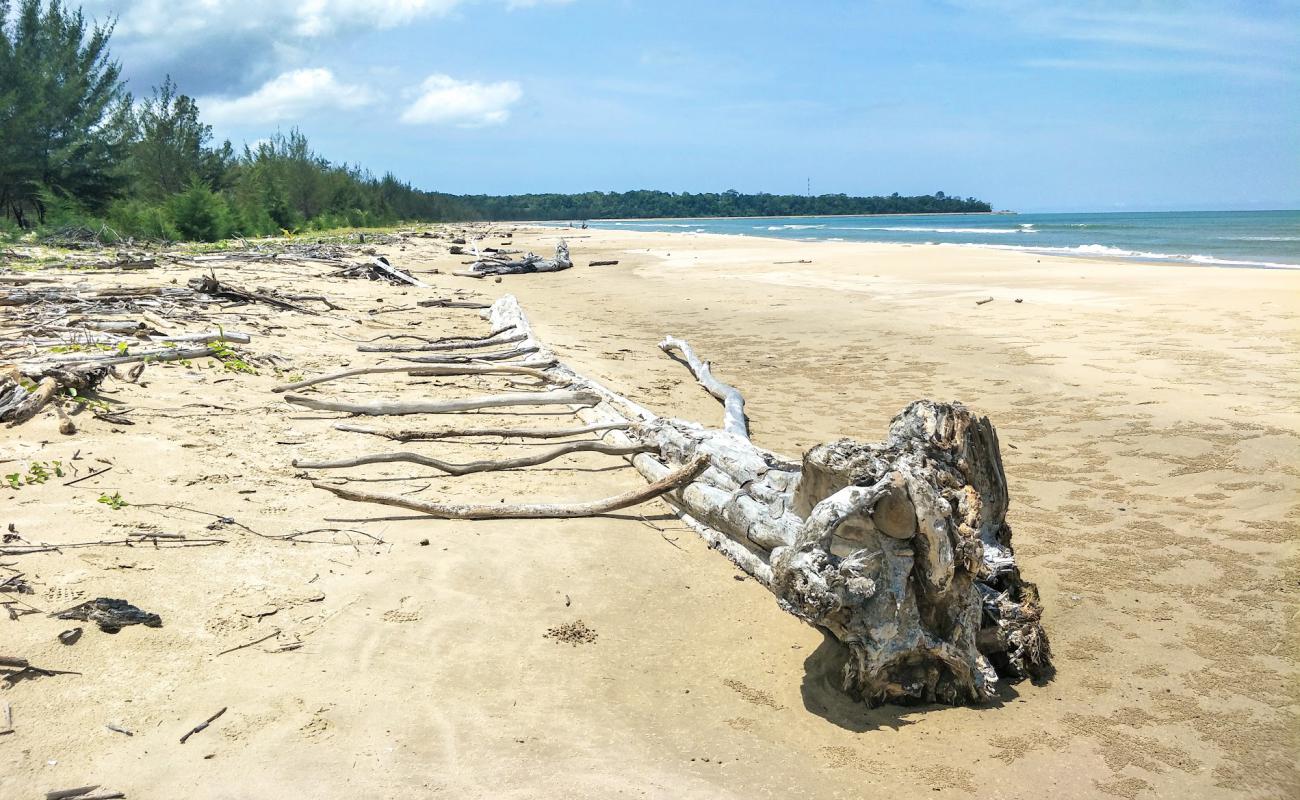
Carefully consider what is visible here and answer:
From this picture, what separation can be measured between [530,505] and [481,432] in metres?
1.25

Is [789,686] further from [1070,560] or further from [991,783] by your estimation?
[1070,560]

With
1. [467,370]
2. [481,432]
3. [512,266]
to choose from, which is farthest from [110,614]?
[512,266]

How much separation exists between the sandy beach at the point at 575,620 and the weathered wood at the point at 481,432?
0.30 feet

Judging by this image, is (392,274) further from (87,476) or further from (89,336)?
(87,476)

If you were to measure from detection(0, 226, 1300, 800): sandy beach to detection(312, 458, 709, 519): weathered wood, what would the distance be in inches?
3.2

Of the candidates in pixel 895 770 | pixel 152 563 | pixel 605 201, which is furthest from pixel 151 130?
pixel 605 201

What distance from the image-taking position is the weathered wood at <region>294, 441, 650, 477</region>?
4895 millimetres

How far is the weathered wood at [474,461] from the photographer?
4895 mm

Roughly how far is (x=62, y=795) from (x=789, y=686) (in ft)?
7.67

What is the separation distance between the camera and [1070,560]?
4203 millimetres

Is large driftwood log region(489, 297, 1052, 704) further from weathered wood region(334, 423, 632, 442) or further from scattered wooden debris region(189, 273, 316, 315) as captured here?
scattered wooden debris region(189, 273, 316, 315)

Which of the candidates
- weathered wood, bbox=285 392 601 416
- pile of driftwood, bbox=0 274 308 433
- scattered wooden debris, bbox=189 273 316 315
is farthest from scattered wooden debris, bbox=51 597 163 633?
scattered wooden debris, bbox=189 273 316 315

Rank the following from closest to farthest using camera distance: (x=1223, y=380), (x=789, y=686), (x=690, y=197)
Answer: (x=789, y=686) < (x=1223, y=380) < (x=690, y=197)

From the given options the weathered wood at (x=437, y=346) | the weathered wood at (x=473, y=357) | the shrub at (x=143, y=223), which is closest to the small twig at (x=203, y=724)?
the weathered wood at (x=473, y=357)
